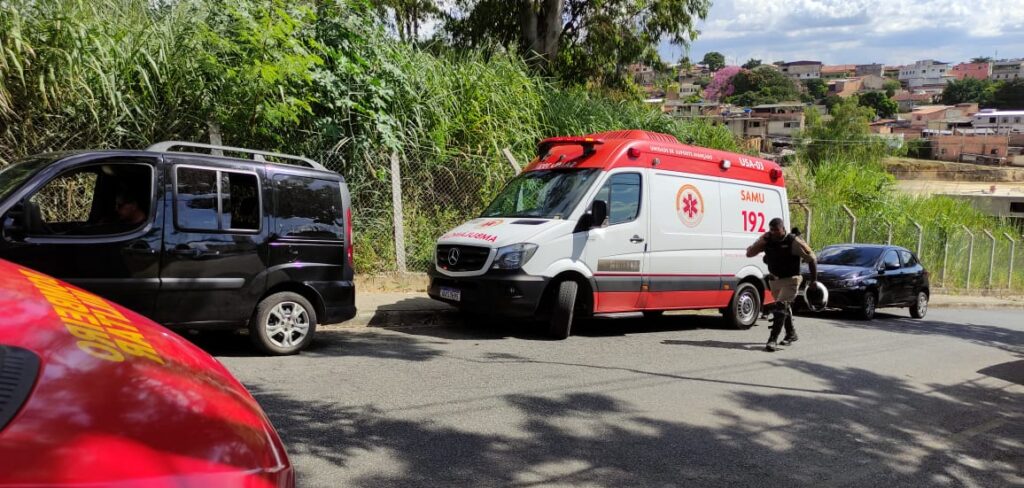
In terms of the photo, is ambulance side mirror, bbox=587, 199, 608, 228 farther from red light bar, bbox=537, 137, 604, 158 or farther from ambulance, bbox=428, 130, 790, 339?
red light bar, bbox=537, 137, 604, 158

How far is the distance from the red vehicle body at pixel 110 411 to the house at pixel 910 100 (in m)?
197

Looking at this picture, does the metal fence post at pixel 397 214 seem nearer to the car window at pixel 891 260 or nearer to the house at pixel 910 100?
the car window at pixel 891 260

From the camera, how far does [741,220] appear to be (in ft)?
35.0

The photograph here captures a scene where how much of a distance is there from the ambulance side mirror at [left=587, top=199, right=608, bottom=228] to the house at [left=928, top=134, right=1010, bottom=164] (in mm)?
95272

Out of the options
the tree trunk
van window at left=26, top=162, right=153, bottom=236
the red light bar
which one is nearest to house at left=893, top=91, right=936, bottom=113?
the tree trunk

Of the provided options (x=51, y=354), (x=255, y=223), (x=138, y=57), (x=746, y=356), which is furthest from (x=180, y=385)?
(x=138, y=57)

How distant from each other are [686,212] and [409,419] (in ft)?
18.8

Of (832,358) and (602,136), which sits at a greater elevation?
(602,136)

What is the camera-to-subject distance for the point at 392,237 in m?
11.4

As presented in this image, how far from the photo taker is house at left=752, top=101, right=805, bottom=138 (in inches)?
4126

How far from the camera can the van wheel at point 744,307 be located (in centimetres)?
1063

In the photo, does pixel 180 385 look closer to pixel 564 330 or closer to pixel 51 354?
pixel 51 354

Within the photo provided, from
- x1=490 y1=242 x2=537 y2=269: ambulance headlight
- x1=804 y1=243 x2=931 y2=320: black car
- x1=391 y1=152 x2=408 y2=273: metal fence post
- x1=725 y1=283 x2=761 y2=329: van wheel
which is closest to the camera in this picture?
x1=490 y1=242 x2=537 y2=269: ambulance headlight

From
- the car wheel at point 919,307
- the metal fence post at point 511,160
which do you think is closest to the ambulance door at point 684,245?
the metal fence post at point 511,160
